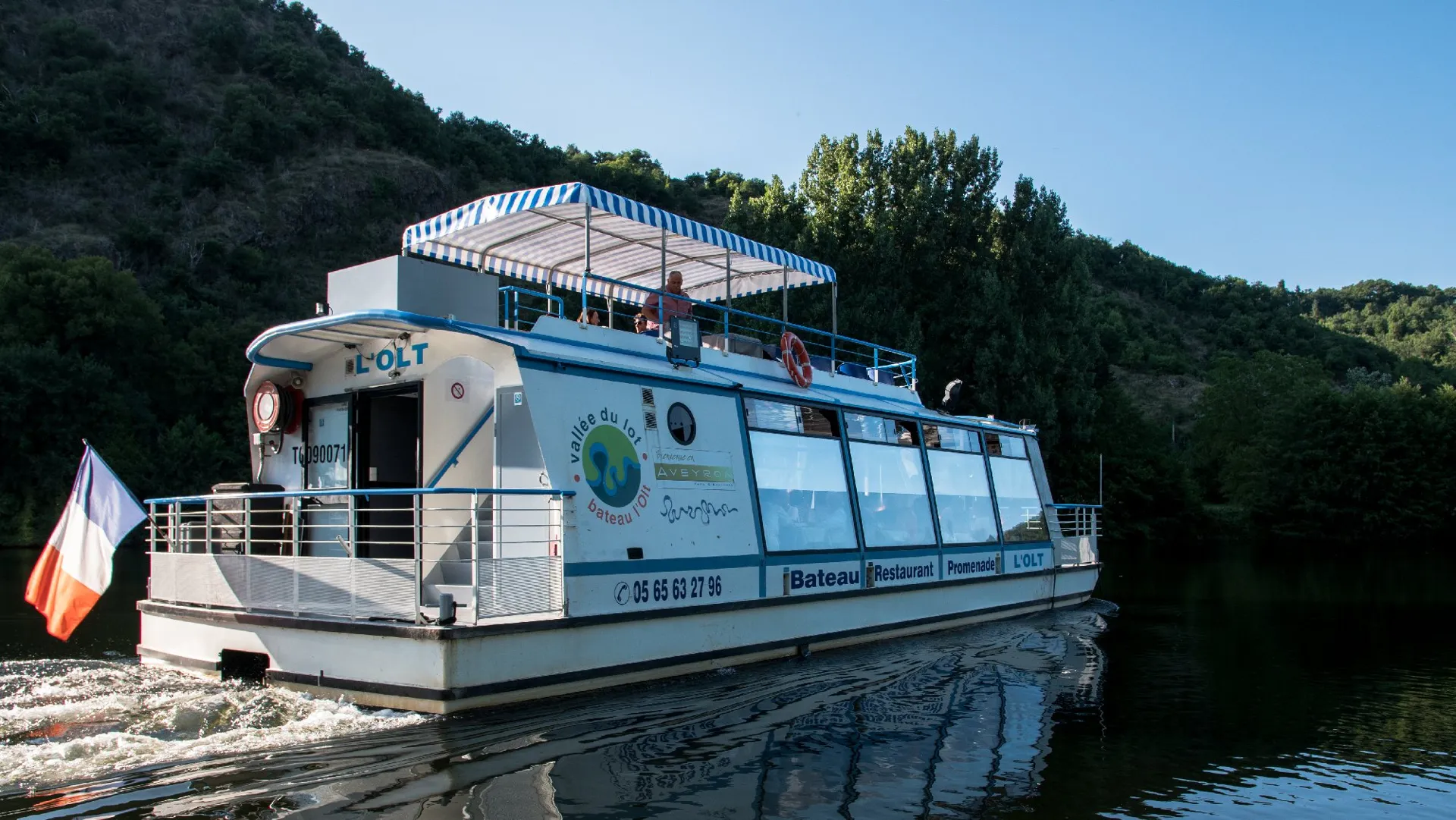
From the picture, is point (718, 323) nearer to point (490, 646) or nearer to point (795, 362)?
point (795, 362)

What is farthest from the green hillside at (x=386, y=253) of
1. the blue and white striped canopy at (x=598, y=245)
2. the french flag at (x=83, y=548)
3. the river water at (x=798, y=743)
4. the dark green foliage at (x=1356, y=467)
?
the french flag at (x=83, y=548)

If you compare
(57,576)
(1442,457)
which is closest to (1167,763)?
(57,576)

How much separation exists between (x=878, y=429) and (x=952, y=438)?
6.41 feet

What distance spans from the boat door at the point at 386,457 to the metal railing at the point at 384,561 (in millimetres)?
38

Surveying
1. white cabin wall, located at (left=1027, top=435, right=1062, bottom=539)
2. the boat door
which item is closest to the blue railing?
the boat door

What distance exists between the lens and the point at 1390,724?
9.27 meters

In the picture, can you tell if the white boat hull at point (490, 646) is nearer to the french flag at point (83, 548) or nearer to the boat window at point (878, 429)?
the french flag at point (83, 548)

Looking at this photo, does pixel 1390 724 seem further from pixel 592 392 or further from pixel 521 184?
pixel 521 184

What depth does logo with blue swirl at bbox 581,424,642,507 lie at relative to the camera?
930cm

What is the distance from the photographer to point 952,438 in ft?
48.7

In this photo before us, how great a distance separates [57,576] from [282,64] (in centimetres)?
7566

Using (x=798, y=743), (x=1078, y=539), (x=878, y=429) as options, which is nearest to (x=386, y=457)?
(x=798, y=743)

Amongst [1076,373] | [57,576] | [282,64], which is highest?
[282,64]

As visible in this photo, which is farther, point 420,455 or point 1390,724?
point 420,455
